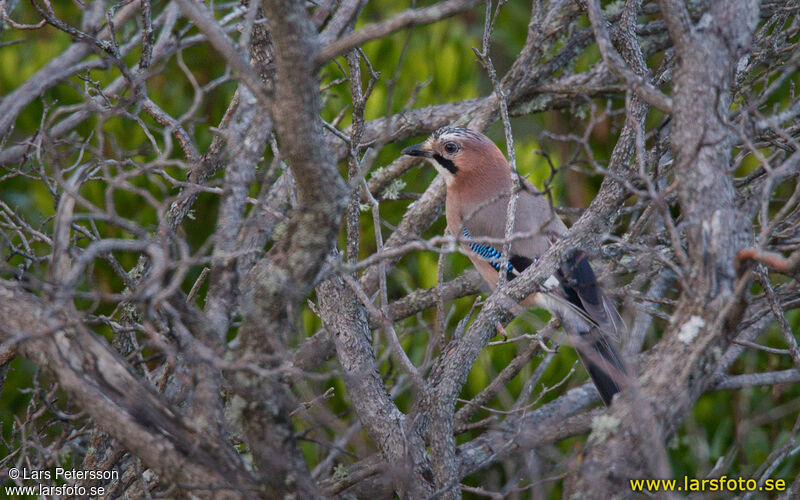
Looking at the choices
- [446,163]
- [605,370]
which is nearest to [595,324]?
[605,370]

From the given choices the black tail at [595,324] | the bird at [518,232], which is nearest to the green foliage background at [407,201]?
the bird at [518,232]

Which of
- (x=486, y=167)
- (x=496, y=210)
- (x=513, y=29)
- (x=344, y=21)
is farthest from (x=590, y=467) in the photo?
(x=513, y=29)

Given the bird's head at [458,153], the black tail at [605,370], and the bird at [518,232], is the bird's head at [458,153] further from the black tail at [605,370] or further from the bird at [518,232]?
the black tail at [605,370]

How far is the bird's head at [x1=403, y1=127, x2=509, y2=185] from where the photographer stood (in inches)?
155

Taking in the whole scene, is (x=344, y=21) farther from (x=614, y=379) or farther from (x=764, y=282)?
(x=614, y=379)

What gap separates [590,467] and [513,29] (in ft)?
17.2

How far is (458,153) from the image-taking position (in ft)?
13.3

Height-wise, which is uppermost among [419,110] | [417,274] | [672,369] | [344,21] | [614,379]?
[344,21]

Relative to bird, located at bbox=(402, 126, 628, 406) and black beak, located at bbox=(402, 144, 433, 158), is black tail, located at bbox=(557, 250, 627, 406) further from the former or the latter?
black beak, located at bbox=(402, 144, 433, 158)

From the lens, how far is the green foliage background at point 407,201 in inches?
161

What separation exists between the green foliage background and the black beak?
337mm

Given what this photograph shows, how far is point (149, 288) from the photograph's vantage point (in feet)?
5.17

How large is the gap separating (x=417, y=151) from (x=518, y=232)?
658mm

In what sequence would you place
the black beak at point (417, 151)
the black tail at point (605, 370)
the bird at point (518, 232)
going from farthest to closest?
the black beak at point (417, 151) < the bird at point (518, 232) < the black tail at point (605, 370)
